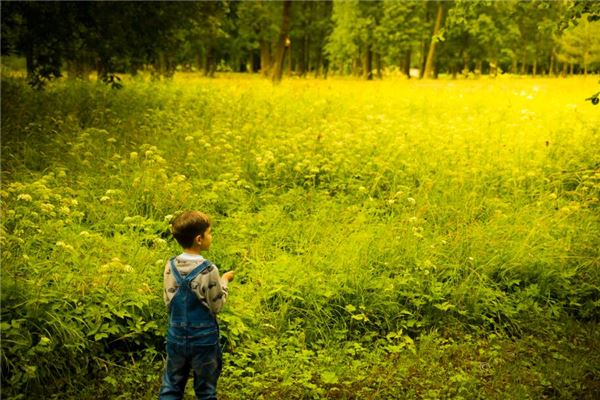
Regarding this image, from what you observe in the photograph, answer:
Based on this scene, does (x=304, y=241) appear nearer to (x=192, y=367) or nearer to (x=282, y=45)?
(x=192, y=367)

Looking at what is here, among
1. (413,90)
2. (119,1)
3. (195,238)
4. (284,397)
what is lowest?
(284,397)

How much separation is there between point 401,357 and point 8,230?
4104 millimetres

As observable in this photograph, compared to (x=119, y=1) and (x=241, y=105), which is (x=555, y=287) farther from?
A: (x=119, y=1)

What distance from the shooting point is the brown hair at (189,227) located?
3.61 m

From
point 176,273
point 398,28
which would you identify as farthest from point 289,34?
point 176,273

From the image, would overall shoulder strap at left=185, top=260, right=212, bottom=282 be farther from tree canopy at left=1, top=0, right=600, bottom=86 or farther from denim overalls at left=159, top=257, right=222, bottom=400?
tree canopy at left=1, top=0, right=600, bottom=86

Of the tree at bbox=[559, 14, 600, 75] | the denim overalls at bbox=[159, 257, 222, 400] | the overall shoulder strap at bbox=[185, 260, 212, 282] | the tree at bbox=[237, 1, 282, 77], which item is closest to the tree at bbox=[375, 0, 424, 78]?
the tree at bbox=[237, 1, 282, 77]

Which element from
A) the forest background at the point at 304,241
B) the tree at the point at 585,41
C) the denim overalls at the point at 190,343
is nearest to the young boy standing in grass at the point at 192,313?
the denim overalls at the point at 190,343

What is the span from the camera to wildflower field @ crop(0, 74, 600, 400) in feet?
14.3

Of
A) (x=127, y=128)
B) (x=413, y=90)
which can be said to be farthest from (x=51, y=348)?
(x=413, y=90)

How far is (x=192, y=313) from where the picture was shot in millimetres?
3561

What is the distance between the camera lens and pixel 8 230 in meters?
5.72

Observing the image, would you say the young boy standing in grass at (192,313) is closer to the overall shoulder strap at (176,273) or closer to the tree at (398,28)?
the overall shoulder strap at (176,273)

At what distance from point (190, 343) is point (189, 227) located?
74cm
